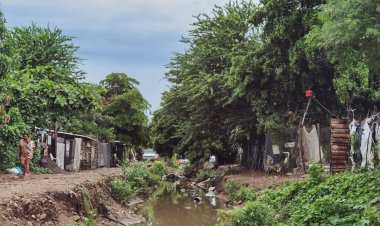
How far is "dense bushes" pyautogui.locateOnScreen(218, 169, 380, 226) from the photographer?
7.82m

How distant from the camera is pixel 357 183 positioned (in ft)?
31.9

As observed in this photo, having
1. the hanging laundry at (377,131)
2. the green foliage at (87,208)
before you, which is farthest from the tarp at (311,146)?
the green foliage at (87,208)

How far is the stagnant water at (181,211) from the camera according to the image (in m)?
16.5

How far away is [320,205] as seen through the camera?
27.5 ft

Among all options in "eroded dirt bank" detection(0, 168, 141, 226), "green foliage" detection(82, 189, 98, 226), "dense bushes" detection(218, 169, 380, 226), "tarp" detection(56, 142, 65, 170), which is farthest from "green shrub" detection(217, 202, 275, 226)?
"tarp" detection(56, 142, 65, 170)

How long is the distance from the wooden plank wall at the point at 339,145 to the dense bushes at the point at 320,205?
2963 millimetres

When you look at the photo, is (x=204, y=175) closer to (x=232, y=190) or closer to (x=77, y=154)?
(x=77, y=154)

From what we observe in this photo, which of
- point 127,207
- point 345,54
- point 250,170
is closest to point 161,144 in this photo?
point 250,170

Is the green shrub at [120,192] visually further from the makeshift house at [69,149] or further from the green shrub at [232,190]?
the makeshift house at [69,149]

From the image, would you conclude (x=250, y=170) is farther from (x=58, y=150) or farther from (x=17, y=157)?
(x=17, y=157)

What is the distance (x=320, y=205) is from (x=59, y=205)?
239 inches

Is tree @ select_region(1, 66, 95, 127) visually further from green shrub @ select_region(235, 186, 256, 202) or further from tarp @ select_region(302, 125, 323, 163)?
tarp @ select_region(302, 125, 323, 163)

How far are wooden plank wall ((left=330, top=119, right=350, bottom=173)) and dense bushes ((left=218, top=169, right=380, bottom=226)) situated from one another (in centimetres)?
296

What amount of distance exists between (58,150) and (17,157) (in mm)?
4895
